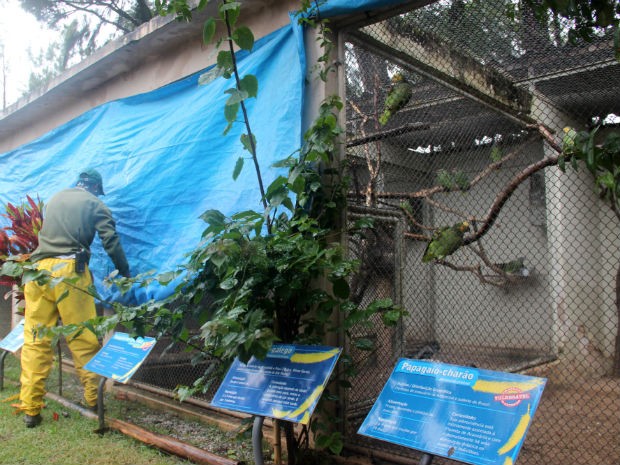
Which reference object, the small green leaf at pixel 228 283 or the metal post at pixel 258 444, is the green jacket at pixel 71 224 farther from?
the metal post at pixel 258 444

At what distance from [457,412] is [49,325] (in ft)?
11.0

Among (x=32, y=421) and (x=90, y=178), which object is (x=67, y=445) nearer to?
(x=32, y=421)

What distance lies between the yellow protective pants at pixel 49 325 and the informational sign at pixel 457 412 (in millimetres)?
2701

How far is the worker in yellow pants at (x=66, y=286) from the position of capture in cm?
416

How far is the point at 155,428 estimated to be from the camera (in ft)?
13.3

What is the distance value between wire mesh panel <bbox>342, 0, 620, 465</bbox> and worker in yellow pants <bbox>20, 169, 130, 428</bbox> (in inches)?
79.0

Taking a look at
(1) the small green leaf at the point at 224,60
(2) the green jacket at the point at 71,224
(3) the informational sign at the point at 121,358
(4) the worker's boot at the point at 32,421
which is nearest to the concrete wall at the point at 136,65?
(1) the small green leaf at the point at 224,60

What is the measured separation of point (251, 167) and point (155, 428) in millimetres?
2014

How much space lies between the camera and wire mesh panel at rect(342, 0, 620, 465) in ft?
12.0

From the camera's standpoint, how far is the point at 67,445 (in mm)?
3666

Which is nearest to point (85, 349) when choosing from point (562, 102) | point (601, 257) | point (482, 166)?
point (482, 166)

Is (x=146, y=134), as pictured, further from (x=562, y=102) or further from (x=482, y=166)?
(x=562, y=102)

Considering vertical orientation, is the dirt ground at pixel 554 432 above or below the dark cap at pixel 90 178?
below

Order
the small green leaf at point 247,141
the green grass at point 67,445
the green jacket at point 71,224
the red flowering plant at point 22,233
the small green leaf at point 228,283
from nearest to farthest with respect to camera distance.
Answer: the small green leaf at point 228,283, the small green leaf at point 247,141, the green grass at point 67,445, the green jacket at point 71,224, the red flowering plant at point 22,233
